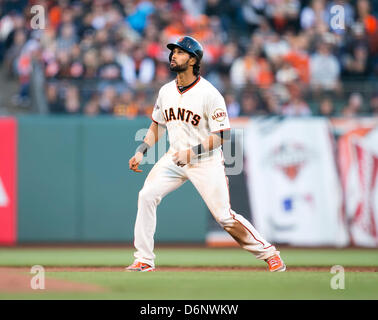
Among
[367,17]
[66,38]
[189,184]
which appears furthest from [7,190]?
[367,17]

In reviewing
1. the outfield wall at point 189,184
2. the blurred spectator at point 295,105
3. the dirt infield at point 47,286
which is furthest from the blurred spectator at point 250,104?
the dirt infield at point 47,286

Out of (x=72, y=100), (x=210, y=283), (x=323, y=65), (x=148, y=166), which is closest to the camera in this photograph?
(x=210, y=283)

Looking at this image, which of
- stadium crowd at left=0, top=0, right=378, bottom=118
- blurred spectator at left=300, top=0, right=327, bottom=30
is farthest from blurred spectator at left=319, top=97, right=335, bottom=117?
blurred spectator at left=300, top=0, right=327, bottom=30

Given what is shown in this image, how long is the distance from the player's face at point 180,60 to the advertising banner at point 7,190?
18.3ft

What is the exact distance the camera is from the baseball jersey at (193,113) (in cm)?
729

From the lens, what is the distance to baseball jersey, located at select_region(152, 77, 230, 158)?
7.29 m

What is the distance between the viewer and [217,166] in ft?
24.2

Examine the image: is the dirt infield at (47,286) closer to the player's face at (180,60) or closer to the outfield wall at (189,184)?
the player's face at (180,60)

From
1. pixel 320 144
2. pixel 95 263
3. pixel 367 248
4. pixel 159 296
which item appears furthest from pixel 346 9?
pixel 159 296

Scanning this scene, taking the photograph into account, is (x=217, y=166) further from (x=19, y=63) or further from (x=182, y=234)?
(x=19, y=63)

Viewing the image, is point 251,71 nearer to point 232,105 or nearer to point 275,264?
point 232,105

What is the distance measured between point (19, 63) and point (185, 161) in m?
7.36

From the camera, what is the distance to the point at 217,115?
7262 mm

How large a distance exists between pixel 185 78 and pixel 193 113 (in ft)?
1.25
